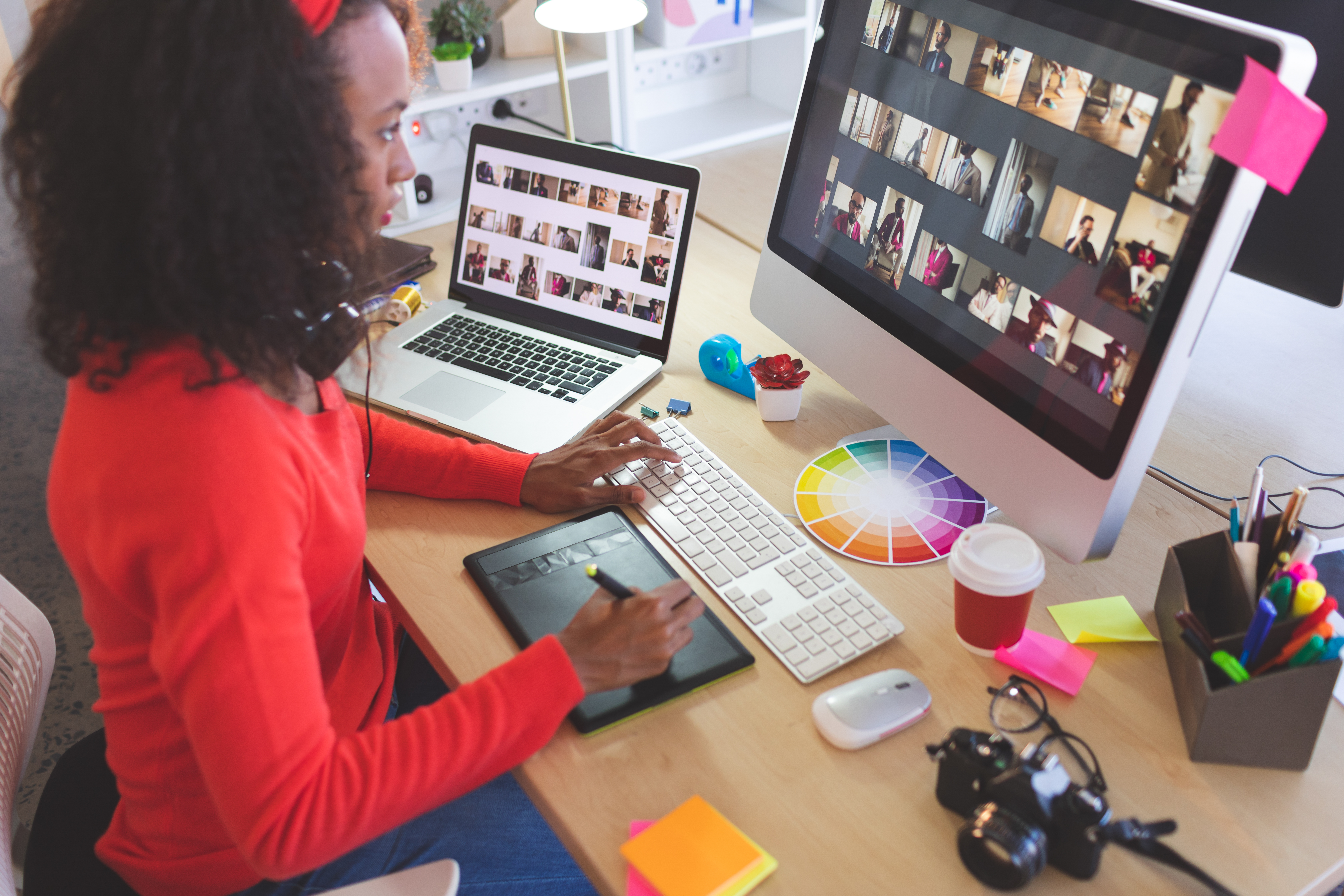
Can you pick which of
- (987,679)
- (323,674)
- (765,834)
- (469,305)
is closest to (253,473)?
(323,674)

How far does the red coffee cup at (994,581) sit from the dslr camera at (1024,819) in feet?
0.46

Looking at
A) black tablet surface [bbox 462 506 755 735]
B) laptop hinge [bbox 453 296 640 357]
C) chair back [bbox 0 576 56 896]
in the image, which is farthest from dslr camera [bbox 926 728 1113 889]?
chair back [bbox 0 576 56 896]

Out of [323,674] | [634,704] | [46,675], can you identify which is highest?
[634,704]

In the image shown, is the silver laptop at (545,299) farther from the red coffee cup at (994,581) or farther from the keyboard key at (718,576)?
the red coffee cup at (994,581)

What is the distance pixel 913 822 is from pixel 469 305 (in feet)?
3.06

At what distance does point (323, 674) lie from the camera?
91 cm

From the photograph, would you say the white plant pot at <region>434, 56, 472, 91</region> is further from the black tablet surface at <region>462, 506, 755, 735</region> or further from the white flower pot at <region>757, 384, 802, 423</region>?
the black tablet surface at <region>462, 506, 755, 735</region>

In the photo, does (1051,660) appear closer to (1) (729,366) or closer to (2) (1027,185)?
(2) (1027,185)

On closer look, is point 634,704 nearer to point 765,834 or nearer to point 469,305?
point 765,834

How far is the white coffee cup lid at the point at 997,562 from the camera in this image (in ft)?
2.53

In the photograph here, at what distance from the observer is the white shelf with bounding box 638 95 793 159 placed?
203 cm

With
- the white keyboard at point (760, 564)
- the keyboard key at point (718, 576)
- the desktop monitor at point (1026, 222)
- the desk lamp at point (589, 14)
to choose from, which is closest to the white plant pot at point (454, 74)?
the desk lamp at point (589, 14)

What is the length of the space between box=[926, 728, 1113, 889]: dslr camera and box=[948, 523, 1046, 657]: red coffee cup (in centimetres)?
14

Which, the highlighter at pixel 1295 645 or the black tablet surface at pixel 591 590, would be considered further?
the black tablet surface at pixel 591 590
